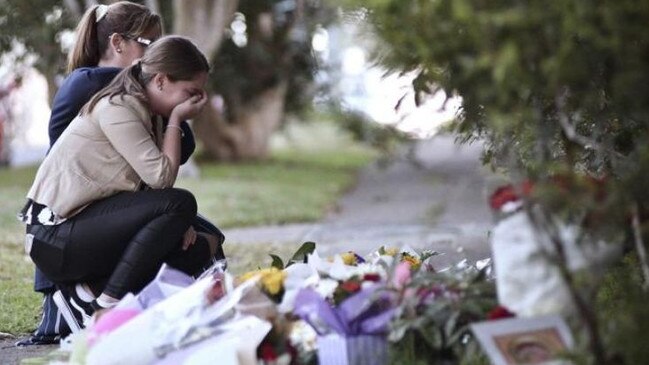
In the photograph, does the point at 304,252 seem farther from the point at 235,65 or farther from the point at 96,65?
the point at 235,65

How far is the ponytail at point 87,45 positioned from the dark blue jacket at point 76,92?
224 millimetres

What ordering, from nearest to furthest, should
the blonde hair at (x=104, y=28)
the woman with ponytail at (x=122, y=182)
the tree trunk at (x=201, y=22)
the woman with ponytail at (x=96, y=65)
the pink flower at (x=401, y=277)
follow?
the pink flower at (x=401, y=277)
the woman with ponytail at (x=122, y=182)
the woman with ponytail at (x=96, y=65)
the blonde hair at (x=104, y=28)
the tree trunk at (x=201, y=22)

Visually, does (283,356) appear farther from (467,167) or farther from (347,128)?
(467,167)

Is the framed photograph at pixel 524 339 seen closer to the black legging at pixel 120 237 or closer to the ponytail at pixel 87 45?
the black legging at pixel 120 237

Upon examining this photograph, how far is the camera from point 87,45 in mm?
6348

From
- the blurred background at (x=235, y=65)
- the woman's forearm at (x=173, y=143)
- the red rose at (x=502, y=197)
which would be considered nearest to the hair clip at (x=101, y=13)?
the woman's forearm at (x=173, y=143)

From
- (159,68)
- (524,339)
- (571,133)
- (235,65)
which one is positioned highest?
(571,133)

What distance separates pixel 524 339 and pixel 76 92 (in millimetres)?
2647

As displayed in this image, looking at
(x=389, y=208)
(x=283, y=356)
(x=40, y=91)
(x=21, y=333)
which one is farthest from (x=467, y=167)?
(x=283, y=356)

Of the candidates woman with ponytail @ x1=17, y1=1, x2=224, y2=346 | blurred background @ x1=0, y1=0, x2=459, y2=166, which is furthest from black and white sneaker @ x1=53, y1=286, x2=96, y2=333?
blurred background @ x1=0, y1=0, x2=459, y2=166

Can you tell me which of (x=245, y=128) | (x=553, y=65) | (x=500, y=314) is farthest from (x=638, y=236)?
(x=245, y=128)

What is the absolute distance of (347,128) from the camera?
6.13 metres

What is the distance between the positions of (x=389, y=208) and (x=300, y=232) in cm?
316

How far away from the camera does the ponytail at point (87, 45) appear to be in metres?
6.33
